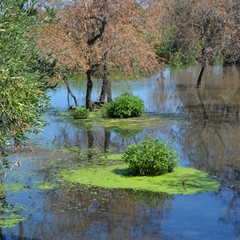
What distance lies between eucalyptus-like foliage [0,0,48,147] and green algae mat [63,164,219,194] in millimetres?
6073

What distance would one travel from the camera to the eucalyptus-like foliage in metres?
6.39

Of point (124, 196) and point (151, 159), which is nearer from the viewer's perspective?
point (124, 196)

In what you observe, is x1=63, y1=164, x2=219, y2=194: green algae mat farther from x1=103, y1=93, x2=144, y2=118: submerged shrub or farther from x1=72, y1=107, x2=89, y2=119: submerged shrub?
x1=72, y1=107, x2=89, y2=119: submerged shrub

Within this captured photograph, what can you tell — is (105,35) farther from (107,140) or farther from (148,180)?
(148,180)

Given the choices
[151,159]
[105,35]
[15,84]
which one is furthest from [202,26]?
[15,84]

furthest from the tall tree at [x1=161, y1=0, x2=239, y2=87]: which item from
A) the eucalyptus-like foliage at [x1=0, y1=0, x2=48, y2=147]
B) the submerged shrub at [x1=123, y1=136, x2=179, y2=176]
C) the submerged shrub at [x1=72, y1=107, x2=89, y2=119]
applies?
the eucalyptus-like foliage at [x1=0, y1=0, x2=48, y2=147]

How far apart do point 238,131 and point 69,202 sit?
11.1 metres

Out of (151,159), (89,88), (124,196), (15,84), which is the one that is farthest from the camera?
(89,88)

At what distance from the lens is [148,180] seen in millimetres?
13531

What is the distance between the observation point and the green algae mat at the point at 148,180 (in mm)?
12875

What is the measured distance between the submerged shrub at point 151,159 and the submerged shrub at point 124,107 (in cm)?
996

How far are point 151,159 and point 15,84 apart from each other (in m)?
7.70

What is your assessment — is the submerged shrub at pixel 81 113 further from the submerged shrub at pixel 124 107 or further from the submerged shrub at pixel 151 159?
the submerged shrub at pixel 151 159

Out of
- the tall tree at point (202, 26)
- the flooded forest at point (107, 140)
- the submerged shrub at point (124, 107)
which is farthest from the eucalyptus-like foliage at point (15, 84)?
the tall tree at point (202, 26)
